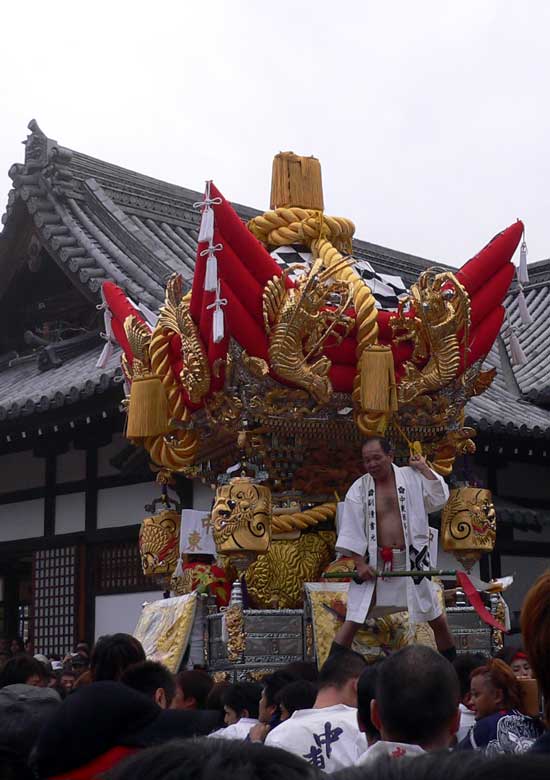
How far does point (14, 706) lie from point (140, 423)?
16.6 feet

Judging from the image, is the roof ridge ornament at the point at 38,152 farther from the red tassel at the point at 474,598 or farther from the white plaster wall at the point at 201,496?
the red tassel at the point at 474,598

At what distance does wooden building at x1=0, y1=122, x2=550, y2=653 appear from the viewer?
13031mm

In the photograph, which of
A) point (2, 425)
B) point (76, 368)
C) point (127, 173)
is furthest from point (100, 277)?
point (127, 173)

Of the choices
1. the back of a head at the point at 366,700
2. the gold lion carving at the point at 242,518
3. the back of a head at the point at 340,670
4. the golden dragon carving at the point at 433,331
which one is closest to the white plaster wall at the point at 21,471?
the gold lion carving at the point at 242,518

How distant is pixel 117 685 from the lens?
3.65m

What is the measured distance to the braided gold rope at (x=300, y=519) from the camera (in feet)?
28.6

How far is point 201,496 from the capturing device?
12.3 metres

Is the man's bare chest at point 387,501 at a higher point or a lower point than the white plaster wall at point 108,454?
lower

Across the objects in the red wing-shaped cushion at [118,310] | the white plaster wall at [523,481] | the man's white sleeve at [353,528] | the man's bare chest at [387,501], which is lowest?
the man's white sleeve at [353,528]

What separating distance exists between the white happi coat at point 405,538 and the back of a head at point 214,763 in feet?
19.1

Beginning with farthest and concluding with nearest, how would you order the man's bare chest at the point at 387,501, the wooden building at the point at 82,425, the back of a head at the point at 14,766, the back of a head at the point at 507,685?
the wooden building at the point at 82,425, the man's bare chest at the point at 387,501, the back of a head at the point at 507,685, the back of a head at the point at 14,766

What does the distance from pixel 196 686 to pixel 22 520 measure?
7.98 m

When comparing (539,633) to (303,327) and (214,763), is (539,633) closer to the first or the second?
(214,763)

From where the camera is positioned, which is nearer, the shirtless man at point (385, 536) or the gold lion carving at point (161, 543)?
the shirtless man at point (385, 536)
